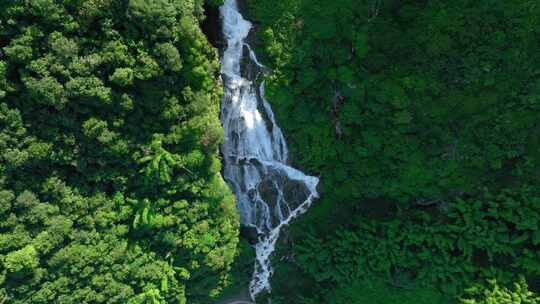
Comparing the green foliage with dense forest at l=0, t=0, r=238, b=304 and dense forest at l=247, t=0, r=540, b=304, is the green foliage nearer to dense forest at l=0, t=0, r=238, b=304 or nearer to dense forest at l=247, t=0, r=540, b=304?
dense forest at l=247, t=0, r=540, b=304

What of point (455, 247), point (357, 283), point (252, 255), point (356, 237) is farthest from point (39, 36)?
point (455, 247)

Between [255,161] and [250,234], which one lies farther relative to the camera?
[250,234]

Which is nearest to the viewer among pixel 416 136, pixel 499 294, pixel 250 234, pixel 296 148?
pixel 499 294

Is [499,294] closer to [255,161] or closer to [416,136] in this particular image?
[416,136]

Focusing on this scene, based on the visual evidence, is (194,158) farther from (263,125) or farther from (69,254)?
(69,254)

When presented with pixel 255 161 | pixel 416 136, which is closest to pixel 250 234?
pixel 255 161

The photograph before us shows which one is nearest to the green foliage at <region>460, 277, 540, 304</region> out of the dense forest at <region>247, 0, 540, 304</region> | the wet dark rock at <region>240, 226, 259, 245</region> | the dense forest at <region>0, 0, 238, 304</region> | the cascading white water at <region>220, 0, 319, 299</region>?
the dense forest at <region>247, 0, 540, 304</region>

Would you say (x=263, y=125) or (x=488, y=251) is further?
(x=263, y=125)

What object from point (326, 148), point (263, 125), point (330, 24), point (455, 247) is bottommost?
point (455, 247)
